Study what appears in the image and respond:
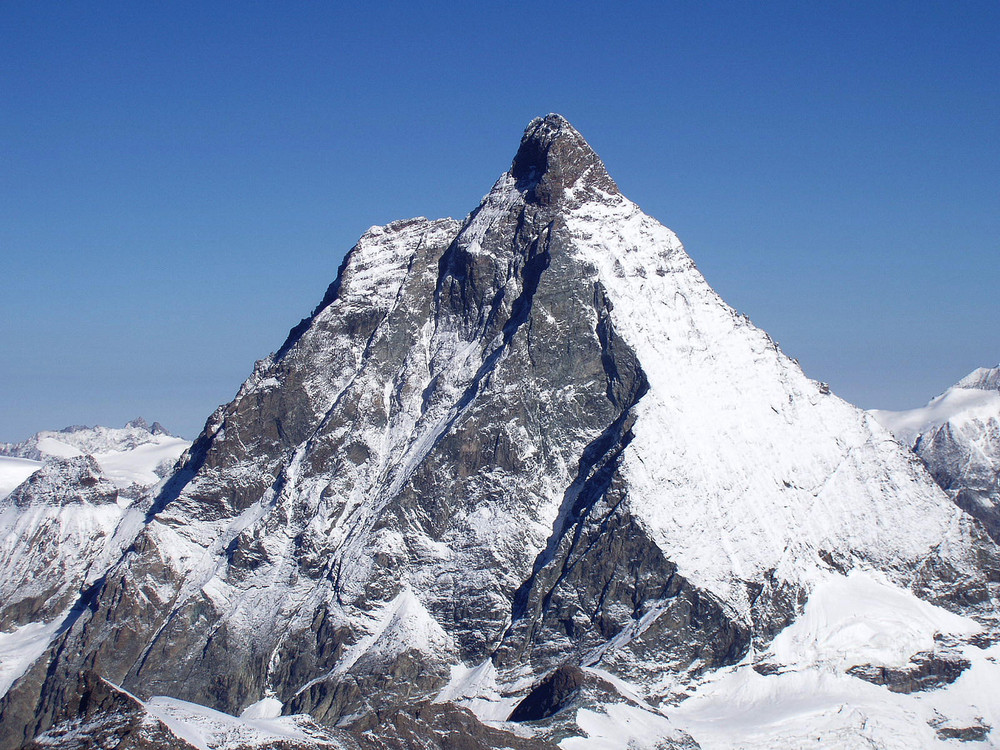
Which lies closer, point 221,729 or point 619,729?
point 221,729

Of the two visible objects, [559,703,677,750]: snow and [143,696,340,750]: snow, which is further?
[559,703,677,750]: snow

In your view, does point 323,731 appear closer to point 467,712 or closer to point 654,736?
point 467,712

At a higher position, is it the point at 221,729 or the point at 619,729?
the point at 619,729

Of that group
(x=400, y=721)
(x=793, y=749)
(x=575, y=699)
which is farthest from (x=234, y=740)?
(x=793, y=749)

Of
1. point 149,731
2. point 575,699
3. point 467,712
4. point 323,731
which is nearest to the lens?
point 149,731

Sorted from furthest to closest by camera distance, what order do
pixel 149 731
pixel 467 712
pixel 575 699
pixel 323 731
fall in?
pixel 575 699
pixel 467 712
pixel 323 731
pixel 149 731

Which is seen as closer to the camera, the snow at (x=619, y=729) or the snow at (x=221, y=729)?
the snow at (x=221, y=729)

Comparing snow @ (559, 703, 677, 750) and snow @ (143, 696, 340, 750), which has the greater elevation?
snow @ (559, 703, 677, 750)

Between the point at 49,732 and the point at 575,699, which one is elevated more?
the point at 575,699

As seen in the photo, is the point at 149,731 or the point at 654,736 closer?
the point at 149,731

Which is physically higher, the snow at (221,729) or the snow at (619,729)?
the snow at (619,729)
